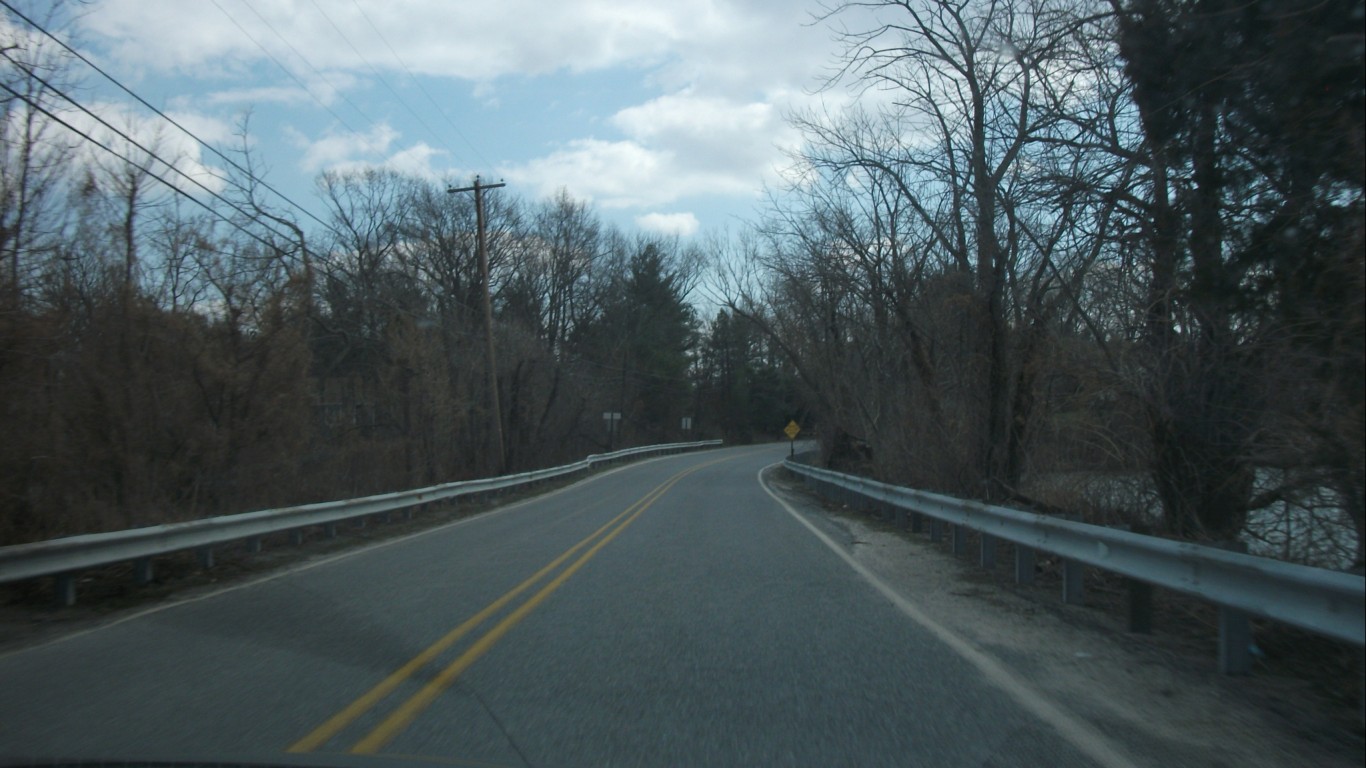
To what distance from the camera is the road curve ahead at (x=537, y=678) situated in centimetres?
550

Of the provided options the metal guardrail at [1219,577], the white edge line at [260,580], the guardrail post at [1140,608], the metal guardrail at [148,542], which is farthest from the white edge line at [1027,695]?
the metal guardrail at [148,542]

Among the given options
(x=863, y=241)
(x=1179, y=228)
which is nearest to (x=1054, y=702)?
(x=1179, y=228)

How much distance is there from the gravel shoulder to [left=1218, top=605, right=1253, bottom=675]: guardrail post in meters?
0.09

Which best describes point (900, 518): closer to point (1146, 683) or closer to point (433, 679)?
point (1146, 683)

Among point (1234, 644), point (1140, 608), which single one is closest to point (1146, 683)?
point (1234, 644)

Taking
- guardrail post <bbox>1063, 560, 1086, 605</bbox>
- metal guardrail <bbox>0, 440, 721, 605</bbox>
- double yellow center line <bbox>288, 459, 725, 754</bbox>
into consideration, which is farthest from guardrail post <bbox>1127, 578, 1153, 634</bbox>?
metal guardrail <bbox>0, 440, 721, 605</bbox>

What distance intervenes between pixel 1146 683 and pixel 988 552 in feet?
19.0

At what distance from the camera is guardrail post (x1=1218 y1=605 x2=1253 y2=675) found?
6.92 metres

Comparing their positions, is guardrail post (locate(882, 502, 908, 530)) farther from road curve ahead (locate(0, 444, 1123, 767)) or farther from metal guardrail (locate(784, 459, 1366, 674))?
metal guardrail (locate(784, 459, 1366, 674))

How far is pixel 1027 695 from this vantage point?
21.4ft

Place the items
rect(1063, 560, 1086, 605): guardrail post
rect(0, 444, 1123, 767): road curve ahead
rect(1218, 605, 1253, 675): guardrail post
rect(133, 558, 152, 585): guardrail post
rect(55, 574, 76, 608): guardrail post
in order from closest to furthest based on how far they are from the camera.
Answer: rect(0, 444, 1123, 767): road curve ahead, rect(1218, 605, 1253, 675): guardrail post, rect(1063, 560, 1086, 605): guardrail post, rect(55, 574, 76, 608): guardrail post, rect(133, 558, 152, 585): guardrail post

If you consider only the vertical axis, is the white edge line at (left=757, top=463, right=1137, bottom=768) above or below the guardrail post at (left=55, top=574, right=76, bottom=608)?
below

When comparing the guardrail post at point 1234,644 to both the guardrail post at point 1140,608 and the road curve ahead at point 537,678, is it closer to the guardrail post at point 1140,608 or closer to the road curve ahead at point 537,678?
the guardrail post at point 1140,608

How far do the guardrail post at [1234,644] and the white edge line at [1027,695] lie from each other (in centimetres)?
138
